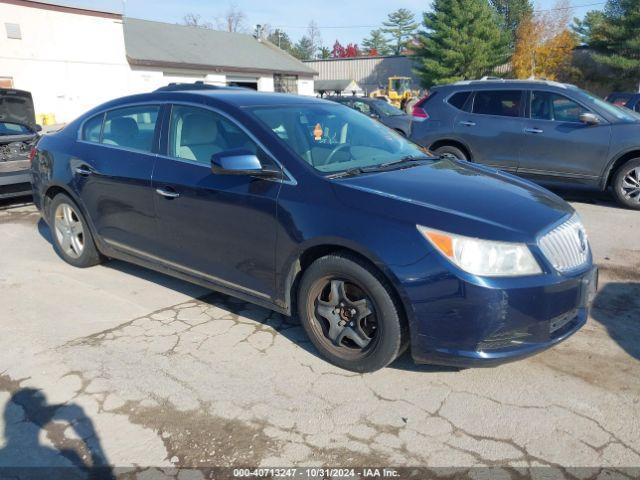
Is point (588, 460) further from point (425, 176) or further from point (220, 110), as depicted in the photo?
point (220, 110)

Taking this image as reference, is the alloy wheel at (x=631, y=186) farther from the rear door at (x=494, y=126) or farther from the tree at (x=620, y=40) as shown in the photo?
the tree at (x=620, y=40)

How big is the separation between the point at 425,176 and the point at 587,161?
192 inches

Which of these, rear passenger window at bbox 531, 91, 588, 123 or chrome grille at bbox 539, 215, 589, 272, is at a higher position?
rear passenger window at bbox 531, 91, 588, 123

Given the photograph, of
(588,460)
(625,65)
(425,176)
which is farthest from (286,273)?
(625,65)

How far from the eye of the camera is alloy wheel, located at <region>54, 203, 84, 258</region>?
4.92 metres

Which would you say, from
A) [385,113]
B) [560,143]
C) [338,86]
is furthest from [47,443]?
[338,86]

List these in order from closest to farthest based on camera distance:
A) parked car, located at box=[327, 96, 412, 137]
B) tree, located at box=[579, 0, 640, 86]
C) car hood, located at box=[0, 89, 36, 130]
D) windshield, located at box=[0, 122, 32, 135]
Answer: windshield, located at box=[0, 122, 32, 135] < car hood, located at box=[0, 89, 36, 130] < parked car, located at box=[327, 96, 412, 137] < tree, located at box=[579, 0, 640, 86]

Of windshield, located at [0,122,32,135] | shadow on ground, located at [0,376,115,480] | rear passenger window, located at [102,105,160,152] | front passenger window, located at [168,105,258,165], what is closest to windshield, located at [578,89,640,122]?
front passenger window, located at [168,105,258,165]

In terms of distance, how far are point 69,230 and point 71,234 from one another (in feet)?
0.15

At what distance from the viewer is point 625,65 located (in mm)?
37156

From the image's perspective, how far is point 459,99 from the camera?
8.18m

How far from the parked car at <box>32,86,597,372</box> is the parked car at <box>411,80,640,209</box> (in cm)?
397

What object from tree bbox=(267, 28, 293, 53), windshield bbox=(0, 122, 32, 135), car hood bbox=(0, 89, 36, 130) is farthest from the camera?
tree bbox=(267, 28, 293, 53)

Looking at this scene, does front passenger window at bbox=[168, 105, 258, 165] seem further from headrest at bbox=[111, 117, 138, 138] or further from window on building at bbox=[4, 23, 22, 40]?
window on building at bbox=[4, 23, 22, 40]
